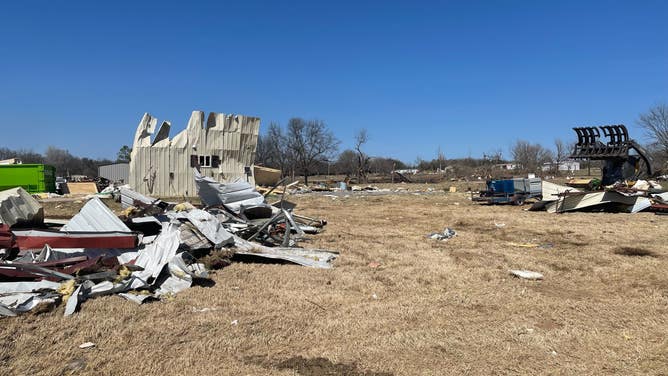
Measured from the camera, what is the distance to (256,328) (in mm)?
4047

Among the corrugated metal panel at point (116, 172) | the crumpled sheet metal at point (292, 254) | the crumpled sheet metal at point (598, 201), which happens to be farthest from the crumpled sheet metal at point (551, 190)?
the corrugated metal panel at point (116, 172)

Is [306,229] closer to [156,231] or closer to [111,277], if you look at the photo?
[156,231]

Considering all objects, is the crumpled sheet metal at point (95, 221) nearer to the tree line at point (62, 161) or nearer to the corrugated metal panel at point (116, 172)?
the corrugated metal panel at point (116, 172)

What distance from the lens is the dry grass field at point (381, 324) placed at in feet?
10.7

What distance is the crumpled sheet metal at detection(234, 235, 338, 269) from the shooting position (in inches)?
268

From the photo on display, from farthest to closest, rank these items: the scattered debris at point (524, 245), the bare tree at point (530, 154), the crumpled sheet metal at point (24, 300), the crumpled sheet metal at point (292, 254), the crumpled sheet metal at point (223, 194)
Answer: the bare tree at point (530, 154) < the crumpled sheet metal at point (223, 194) < the scattered debris at point (524, 245) < the crumpled sheet metal at point (292, 254) < the crumpled sheet metal at point (24, 300)

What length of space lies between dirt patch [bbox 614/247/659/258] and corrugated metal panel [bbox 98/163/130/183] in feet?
104

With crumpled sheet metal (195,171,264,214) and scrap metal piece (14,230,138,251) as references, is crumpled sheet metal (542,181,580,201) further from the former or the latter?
scrap metal piece (14,230,138,251)

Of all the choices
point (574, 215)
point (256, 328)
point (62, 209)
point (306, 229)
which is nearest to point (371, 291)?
point (256, 328)

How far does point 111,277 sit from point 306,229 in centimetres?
556

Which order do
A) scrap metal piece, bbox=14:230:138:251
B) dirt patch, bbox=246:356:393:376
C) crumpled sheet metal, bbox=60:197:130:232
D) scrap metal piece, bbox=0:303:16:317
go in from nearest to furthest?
dirt patch, bbox=246:356:393:376
scrap metal piece, bbox=0:303:16:317
scrap metal piece, bbox=14:230:138:251
crumpled sheet metal, bbox=60:197:130:232

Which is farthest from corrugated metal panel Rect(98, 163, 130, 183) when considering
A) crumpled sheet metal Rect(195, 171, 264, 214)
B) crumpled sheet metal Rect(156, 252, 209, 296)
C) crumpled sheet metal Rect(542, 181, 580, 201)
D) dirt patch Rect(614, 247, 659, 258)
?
dirt patch Rect(614, 247, 659, 258)

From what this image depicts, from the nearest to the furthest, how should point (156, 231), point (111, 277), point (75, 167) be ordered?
point (111, 277), point (156, 231), point (75, 167)

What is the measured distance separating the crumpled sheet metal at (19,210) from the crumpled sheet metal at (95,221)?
2.70 ft
